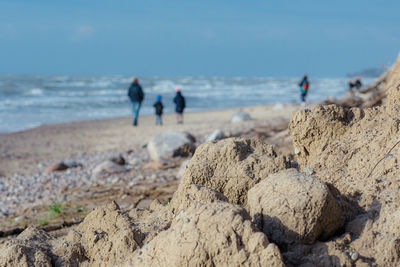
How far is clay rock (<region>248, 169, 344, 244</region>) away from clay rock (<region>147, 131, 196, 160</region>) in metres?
8.33

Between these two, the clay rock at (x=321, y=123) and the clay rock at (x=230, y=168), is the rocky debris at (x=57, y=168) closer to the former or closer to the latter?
the clay rock at (x=230, y=168)

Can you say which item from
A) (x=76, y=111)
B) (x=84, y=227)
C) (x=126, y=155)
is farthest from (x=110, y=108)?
(x=84, y=227)

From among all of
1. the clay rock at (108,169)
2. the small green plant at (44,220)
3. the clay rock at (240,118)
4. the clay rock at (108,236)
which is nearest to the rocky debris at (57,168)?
the clay rock at (108,169)

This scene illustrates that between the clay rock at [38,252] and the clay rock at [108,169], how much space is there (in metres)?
6.84

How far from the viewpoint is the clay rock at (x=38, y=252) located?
7.35 feet

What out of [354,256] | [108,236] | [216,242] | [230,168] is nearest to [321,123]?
[230,168]

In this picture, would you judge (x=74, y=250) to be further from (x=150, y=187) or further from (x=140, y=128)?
(x=140, y=128)

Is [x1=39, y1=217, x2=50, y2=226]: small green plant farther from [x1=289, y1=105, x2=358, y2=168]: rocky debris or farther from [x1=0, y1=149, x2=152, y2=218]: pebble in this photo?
[x1=289, y1=105, x2=358, y2=168]: rocky debris

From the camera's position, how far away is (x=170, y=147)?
10.7 metres

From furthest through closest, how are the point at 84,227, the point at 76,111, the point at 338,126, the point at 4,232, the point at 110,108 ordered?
the point at 110,108, the point at 76,111, the point at 4,232, the point at 338,126, the point at 84,227

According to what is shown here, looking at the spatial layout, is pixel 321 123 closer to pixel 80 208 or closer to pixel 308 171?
pixel 308 171

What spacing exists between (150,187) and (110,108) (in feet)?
76.9

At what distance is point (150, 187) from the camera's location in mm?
7289

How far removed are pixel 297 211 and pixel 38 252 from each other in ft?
4.17
